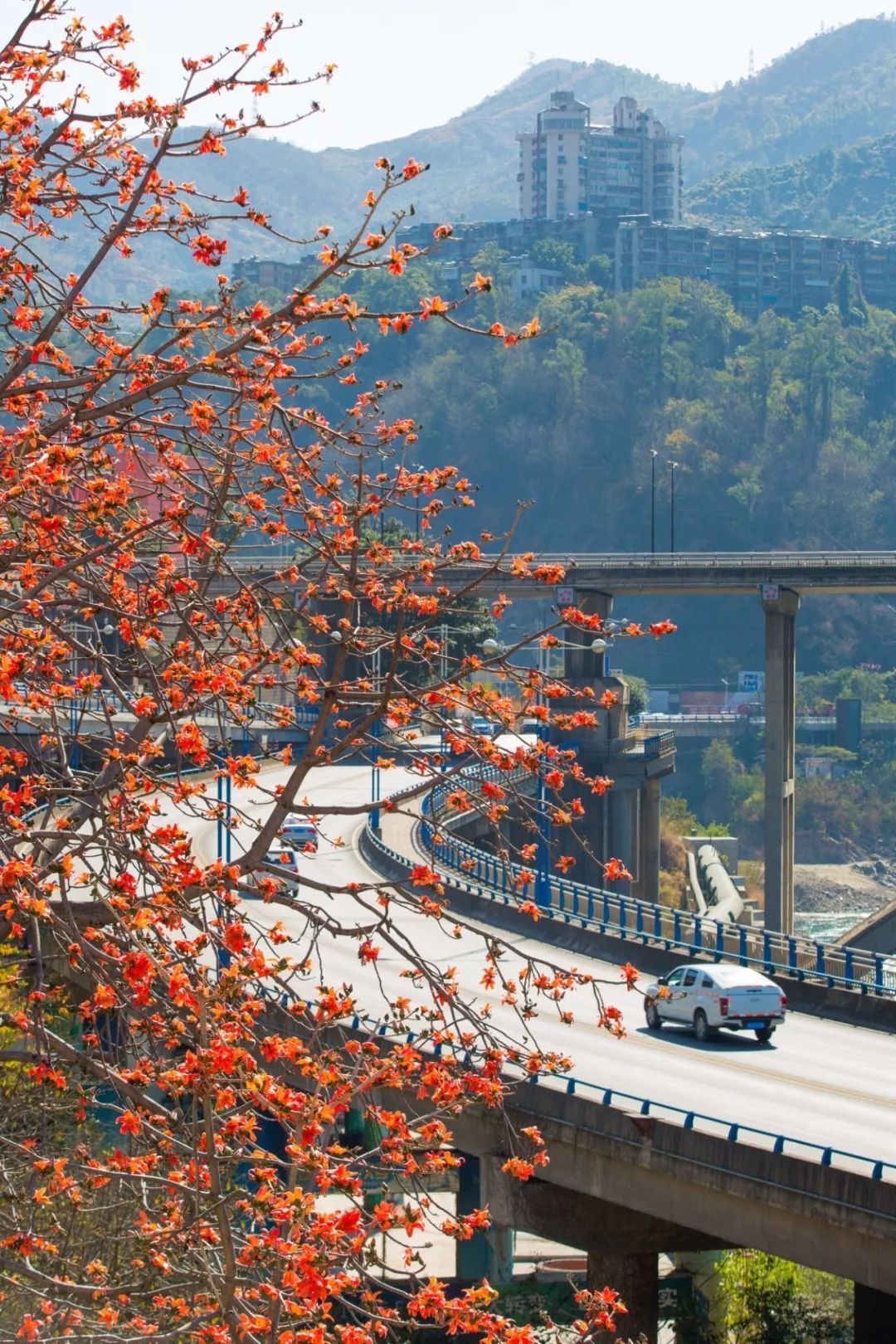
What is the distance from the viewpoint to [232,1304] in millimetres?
10820

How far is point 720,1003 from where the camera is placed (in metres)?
31.5

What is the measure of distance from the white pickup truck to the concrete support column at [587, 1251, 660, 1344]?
6.05m

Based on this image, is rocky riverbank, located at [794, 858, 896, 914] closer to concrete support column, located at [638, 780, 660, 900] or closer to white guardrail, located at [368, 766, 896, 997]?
concrete support column, located at [638, 780, 660, 900]

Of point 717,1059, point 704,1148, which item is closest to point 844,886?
point 717,1059

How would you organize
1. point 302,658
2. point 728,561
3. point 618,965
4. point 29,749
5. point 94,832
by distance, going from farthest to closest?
point 728,561 < point 618,965 < point 29,749 < point 302,658 < point 94,832

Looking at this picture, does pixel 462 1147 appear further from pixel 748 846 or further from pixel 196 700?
pixel 748 846

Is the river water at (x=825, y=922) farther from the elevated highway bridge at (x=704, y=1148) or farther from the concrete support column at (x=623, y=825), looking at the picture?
the elevated highway bridge at (x=704, y=1148)

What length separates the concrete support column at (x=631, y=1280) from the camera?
2503 centimetres

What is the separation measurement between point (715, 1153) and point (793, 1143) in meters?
0.90

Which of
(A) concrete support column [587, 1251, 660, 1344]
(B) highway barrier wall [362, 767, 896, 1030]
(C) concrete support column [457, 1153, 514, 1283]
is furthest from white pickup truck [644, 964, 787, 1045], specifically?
(A) concrete support column [587, 1251, 660, 1344]

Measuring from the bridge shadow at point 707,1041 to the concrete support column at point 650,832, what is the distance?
76162mm

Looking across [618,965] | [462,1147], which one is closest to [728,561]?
[618,965]

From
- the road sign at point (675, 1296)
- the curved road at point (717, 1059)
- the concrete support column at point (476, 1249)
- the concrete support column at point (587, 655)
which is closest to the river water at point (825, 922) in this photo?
the concrete support column at point (587, 655)

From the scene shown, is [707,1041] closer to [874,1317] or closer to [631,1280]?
[874,1317]
